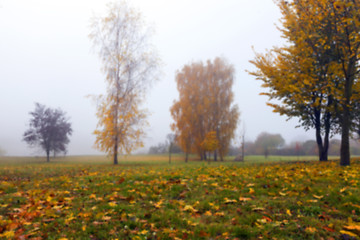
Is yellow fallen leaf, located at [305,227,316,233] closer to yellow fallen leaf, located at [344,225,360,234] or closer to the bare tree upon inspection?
yellow fallen leaf, located at [344,225,360,234]

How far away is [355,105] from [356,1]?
22.8ft

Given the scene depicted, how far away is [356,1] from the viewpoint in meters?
10.0

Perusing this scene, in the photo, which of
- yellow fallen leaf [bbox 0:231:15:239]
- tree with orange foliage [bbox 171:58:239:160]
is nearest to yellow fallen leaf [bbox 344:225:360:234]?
yellow fallen leaf [bbox 0:231:15:239]

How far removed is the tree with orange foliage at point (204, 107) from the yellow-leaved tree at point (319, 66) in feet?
45.5

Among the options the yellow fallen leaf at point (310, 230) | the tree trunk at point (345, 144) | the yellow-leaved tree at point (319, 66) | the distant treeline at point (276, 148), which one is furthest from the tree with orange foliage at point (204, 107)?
the yellow fallen leaf at point (310, 230)

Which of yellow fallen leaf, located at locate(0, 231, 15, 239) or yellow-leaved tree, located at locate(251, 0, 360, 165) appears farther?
yellow-leaved tree, located at locate(251, 0, 360, 165)

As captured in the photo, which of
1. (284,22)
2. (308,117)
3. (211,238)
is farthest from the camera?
(308,117)

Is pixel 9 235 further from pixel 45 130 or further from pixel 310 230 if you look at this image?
pixel 45 130

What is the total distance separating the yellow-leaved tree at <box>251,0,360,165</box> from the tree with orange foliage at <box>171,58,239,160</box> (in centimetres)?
1386

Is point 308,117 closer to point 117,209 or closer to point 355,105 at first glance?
point 355,105

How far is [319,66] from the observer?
13.8 meters

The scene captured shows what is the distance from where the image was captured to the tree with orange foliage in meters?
28.6

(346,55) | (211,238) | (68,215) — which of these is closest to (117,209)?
(68,215)

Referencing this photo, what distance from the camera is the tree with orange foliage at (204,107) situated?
2861 centimetres
